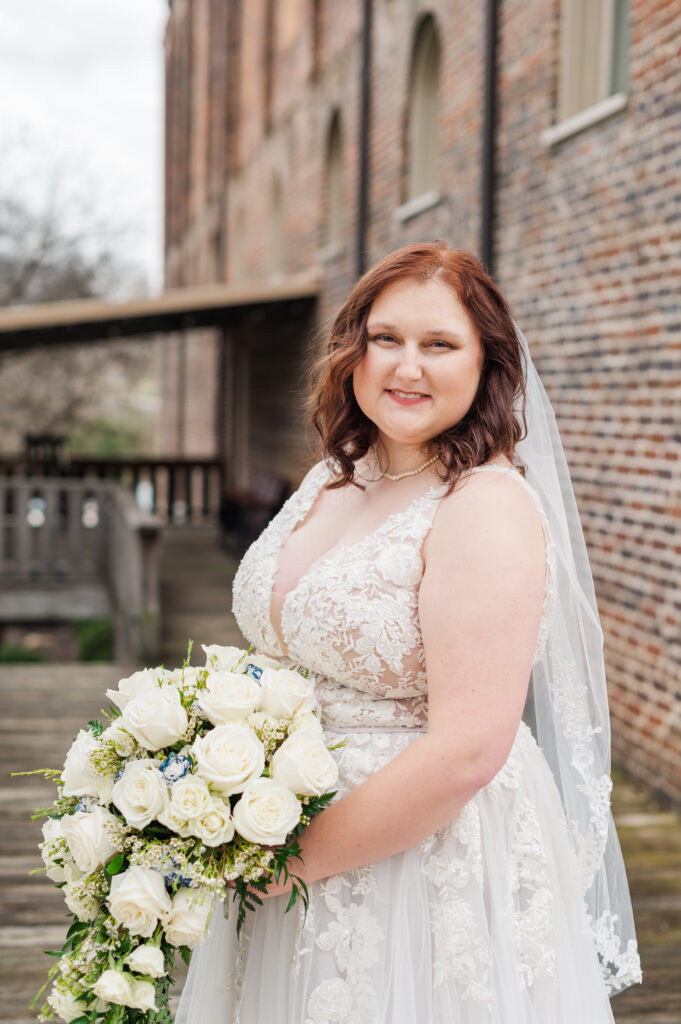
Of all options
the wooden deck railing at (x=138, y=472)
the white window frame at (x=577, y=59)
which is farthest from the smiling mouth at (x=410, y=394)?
the wooden deck railing at (x=138, y=472)

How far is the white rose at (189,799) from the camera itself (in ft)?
5.53

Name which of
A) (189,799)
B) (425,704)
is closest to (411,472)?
(425,704)

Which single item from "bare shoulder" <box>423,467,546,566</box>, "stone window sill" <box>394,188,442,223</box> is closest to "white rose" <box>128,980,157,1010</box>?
"bare shoulder" <box>423,467,546,566</box>

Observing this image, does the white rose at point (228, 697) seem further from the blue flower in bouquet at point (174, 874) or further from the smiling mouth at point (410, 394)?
the smiling mouth at point (410, 394)

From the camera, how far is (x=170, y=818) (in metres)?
1.69

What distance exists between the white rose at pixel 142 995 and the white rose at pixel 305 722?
48cm

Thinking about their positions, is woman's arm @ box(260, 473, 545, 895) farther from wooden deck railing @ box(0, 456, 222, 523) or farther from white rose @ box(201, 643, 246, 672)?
wooden deck railing @ box(0, 456, 222, 523)

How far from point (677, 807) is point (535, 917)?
11.6 ft

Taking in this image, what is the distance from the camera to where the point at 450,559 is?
1804mm

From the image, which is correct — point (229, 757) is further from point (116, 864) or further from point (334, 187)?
point (334, 187)

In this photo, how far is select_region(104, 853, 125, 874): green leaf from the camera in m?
1.75

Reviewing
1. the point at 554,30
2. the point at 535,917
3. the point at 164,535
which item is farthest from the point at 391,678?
the point at 164,535

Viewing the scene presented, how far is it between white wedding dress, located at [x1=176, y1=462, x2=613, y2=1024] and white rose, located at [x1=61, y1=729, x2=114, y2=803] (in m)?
0.42

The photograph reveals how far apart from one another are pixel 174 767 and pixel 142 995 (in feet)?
1.24
